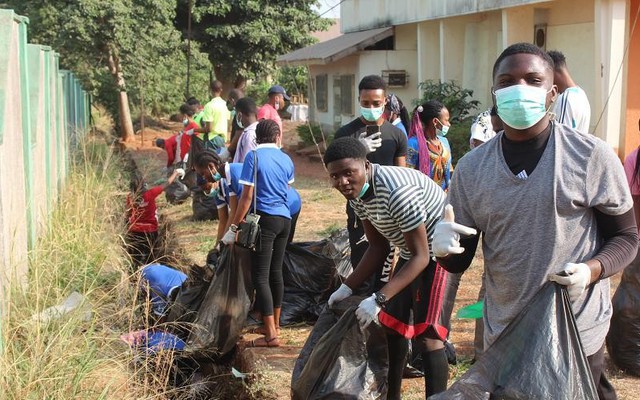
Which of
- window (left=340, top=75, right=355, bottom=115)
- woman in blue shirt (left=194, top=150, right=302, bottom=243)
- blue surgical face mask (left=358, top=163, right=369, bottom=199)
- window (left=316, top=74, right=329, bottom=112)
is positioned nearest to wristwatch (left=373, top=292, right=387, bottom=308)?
blue surgical face mask (left=358, top=163, right=369, bottom=199)

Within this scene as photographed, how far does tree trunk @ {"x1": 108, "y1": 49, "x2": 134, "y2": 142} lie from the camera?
21.3 m

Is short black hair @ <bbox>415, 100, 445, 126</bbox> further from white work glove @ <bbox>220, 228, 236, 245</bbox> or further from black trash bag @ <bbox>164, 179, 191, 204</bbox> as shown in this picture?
black trash bag @ <bbox>164, 179, 191, 204</bbox>

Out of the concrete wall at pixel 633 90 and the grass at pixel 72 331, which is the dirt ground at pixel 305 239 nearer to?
the grass at pixel 72 331

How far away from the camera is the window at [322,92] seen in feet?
84.3

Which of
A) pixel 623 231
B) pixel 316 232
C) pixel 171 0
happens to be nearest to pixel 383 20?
pixel 171 0

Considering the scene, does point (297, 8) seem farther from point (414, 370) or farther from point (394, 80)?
point (414, 370)

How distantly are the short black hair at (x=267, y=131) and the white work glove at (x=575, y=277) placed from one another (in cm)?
353

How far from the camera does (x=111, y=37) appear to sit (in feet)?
65.9

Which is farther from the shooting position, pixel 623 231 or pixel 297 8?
pixel 297 8

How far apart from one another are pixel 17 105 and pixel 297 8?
2351cm

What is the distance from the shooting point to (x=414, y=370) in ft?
16.7

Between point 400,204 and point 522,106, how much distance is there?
1294mm

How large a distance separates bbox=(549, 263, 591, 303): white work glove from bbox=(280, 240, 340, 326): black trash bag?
4140mm

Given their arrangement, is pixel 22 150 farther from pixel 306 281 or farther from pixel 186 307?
pixel 306 281
